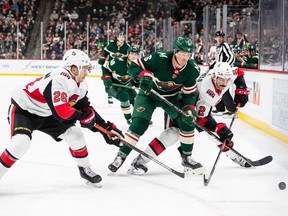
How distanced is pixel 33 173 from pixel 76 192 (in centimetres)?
70

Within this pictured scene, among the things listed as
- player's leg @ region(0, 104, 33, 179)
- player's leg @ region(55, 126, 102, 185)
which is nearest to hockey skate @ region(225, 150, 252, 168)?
player's leg @ region(55, 126, 102, 185)

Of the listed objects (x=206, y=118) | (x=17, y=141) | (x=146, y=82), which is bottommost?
(x=206, y=118)

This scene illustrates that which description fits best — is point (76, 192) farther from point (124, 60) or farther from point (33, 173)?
point (124, 60)

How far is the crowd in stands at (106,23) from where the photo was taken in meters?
10.9

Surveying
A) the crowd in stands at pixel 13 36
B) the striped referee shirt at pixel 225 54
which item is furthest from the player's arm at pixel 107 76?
the crowd in stands at pixel 13 36

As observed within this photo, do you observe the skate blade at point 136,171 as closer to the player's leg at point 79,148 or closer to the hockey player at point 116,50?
the player's leg at point 79,148

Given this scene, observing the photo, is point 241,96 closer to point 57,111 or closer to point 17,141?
point 57,111

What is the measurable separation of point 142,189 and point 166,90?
84 cm

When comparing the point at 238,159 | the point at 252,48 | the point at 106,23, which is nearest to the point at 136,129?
the point at 238,159

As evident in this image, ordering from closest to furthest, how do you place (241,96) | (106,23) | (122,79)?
(241,96)
(122,79)
(106,23)

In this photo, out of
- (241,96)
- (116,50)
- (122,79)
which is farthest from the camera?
(116,50)

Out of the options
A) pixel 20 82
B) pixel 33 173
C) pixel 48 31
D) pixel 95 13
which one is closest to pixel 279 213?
pixel 33 173

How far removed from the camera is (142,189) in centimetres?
352

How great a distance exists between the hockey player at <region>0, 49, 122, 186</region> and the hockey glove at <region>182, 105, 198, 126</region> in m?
0.52
